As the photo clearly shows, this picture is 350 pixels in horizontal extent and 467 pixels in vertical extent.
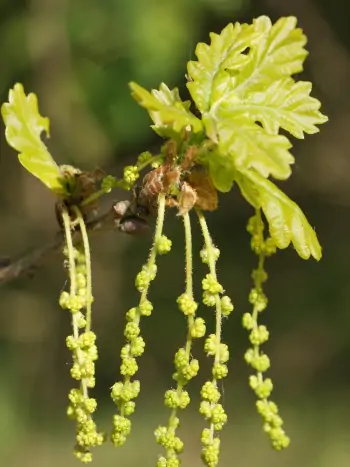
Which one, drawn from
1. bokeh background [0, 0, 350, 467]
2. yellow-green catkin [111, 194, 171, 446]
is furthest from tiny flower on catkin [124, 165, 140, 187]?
bokeh background [0, 0, 350, 467]

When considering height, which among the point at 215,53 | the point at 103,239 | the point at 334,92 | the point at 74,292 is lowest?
the point at 74,292

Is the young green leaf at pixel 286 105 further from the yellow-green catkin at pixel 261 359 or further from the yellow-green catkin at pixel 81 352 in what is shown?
the yellow-green catkin at pixel 81 352

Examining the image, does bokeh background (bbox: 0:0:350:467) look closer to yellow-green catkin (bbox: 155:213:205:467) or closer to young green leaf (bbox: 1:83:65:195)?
young green leaf (bbox: 1:83:65:195)

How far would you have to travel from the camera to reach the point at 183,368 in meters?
0.74

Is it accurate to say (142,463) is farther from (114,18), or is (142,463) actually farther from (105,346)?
(114,18)

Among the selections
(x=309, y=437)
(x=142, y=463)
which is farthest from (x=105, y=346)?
(x=309, y=437)

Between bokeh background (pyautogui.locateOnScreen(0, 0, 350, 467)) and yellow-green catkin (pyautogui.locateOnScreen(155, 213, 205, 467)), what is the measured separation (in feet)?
4.76

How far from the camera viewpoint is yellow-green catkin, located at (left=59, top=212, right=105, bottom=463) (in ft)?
2.46

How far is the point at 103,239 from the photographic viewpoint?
10.5ft

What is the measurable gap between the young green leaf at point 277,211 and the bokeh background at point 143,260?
4.62ft

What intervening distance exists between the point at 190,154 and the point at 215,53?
0.11m

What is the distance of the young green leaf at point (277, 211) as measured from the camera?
0.75 metres

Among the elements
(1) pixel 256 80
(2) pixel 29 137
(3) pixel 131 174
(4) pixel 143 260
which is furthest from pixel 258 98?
(4) pixel 143 260

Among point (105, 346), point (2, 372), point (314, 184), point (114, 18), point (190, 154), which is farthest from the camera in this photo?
point (314, 184)
